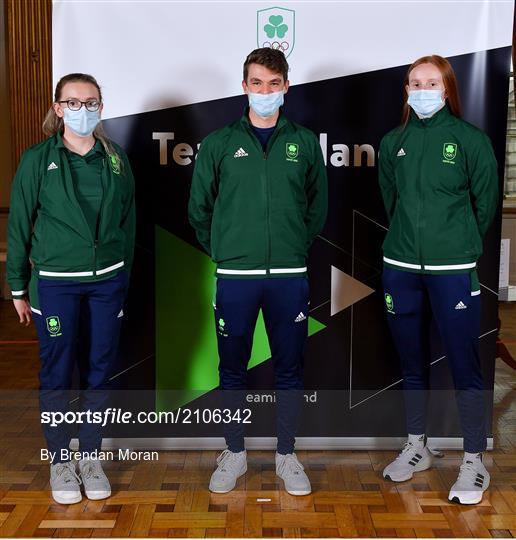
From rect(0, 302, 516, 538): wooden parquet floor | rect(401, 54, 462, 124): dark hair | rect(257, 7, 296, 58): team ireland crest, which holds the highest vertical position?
rect(257, 7, 296, 58): team ireland crest

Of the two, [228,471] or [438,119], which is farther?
[228,471]

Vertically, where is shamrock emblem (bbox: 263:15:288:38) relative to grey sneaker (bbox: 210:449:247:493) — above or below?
above

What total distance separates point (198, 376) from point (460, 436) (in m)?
1.04

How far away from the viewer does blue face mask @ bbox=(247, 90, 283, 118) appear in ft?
8.38

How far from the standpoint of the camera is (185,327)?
3023mm

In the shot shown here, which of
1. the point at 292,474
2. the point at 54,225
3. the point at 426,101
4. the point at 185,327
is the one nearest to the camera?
the point at 54,225

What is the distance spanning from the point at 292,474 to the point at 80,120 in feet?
4.42

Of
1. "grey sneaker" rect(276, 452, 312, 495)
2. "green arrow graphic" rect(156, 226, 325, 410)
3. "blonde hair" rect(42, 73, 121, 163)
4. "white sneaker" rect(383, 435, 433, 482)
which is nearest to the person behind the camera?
"blonde hair" rect(42, 73, 121, 163)

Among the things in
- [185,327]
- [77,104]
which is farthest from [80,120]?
[185,327]

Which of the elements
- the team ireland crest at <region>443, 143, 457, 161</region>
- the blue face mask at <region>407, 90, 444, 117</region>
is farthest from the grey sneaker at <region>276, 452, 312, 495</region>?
the blue face mask at <region>407, 90, 444, 117</region>

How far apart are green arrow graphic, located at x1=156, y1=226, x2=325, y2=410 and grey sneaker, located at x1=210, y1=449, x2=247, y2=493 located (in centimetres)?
36

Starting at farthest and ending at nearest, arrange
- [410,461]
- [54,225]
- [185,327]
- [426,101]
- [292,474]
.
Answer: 1. [185,327]
2. [410,461]
3. [292,474]
4. [426,101]
5. [54,225]

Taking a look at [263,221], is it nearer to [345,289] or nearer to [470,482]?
[345,289]

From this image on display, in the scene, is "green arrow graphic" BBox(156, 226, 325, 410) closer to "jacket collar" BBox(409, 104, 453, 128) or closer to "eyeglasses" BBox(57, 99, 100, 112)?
"eyeglasses" BBox(57, 99, 100, 112)
